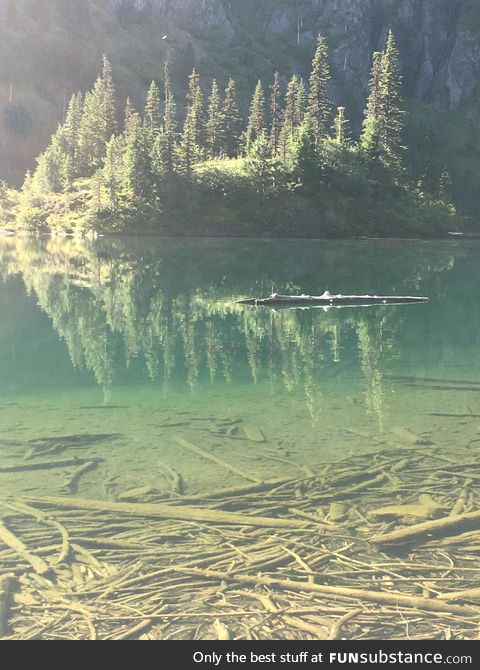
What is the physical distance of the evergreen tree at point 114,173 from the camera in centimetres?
10850

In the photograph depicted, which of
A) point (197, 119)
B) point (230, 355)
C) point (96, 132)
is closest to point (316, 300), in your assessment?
point (230, 355)

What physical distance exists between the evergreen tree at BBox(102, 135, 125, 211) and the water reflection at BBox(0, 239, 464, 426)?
4437 cm

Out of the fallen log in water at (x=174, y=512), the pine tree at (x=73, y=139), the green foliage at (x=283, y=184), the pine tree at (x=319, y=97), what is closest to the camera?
the fallen log in water at (x=174, y=512)

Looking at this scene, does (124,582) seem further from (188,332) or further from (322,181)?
(322,181)

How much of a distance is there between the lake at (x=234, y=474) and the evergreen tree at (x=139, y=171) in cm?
7766

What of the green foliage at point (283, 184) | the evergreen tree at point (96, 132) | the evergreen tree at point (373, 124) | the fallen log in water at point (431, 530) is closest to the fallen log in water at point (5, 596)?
the fallen log in water at point (431, 530)

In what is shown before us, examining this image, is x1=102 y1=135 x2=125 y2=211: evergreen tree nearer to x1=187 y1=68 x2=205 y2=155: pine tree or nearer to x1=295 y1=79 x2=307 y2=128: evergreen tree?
x1=187 y1=68 x2=205 y2=155: pine tree

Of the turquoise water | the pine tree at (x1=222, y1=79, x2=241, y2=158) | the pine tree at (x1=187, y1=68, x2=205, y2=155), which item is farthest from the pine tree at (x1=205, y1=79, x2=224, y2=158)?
the turquoise water

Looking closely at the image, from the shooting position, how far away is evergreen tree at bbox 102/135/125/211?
10850cm

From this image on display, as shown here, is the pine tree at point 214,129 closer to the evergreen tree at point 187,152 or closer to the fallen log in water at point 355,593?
the evergreen tree at point 187,152

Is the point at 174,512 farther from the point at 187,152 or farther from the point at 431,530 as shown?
the point at 187,152

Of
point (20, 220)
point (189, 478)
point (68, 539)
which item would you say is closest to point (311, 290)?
point (189, 478)
